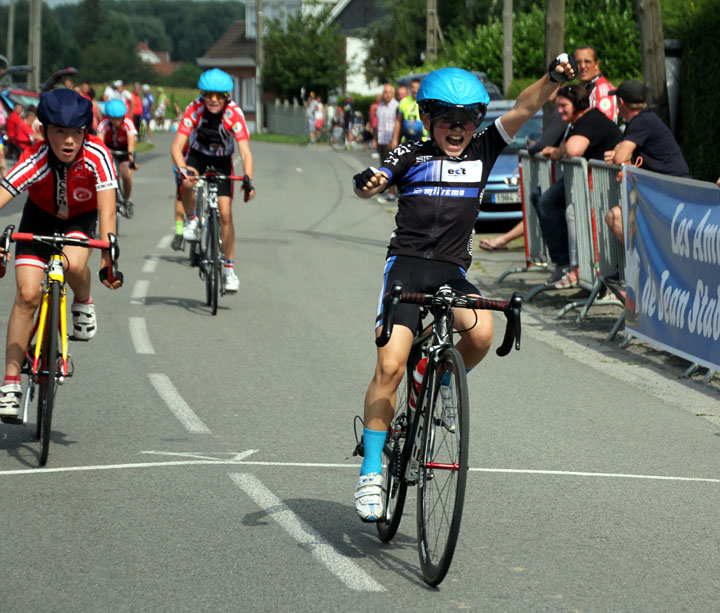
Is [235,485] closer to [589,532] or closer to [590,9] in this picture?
[589,532]

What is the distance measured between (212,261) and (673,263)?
14.6ft

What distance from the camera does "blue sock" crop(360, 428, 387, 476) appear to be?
5352mm

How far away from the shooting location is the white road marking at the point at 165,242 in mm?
18172

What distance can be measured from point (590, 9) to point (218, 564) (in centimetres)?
3720

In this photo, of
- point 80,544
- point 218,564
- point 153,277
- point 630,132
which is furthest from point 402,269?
point 153,277

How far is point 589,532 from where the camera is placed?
5.88 meters

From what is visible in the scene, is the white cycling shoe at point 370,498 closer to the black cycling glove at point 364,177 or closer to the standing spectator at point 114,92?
the black cycling glove at point 364,177

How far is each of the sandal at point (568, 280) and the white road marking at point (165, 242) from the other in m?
6.74

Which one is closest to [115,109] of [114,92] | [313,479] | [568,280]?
[568,280]

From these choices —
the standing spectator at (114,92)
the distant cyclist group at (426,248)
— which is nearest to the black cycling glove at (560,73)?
the distant cyclist group at (426,248)

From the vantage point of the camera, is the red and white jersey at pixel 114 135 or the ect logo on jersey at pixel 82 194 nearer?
the ect logo on jersey at pixel 82 194

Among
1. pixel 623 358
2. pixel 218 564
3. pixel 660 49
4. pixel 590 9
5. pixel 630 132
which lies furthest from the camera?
pixel 590 9

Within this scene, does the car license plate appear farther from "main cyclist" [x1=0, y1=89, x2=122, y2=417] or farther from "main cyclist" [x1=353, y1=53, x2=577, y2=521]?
"main cyclist" [x1=353, y1=53, x2=577, y2=521]

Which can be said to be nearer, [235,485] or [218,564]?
[218,564]
